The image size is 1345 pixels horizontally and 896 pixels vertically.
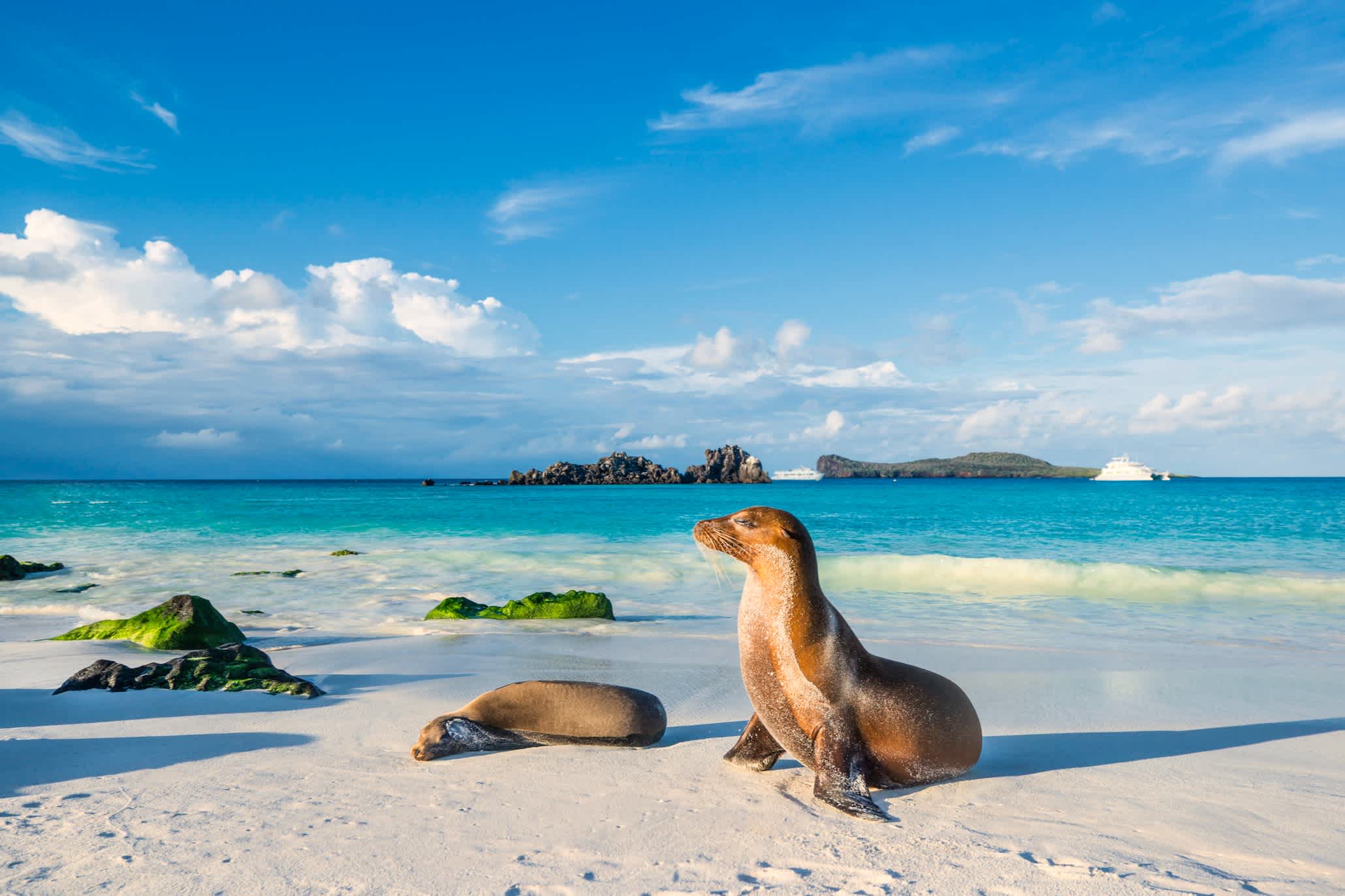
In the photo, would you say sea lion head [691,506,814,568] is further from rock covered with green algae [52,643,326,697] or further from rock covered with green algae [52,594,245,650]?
rock covered with green algae [52,594,245,650]

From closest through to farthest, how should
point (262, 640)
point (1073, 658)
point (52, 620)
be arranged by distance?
point (1073, 658) < point (262, 640) < point (52, 620)

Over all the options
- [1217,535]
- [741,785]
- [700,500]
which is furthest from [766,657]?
[700,500]

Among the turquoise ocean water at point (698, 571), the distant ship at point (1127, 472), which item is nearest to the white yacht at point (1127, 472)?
the distant ship at point (1127, 472)

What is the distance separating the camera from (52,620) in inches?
443

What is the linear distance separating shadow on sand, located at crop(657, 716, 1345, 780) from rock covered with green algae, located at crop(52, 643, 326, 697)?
9.98ft

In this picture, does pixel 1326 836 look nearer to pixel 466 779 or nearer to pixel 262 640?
pixel 466 779

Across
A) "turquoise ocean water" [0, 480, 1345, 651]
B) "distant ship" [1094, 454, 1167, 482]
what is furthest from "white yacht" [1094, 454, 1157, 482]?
"turquoise ocean water" [0, 480, 1345, 651]

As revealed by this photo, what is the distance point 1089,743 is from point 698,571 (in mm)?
13616

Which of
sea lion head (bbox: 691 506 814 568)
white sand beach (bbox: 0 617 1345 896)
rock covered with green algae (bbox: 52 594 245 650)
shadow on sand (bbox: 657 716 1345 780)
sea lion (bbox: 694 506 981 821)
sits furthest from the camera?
rock covered with green algae (bbox: 52 594 245 650)

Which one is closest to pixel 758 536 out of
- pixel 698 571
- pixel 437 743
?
pixel 437 743

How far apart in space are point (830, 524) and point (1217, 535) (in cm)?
1503

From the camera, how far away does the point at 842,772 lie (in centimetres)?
403

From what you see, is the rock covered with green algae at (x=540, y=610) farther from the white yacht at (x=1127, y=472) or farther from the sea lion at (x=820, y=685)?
the white yacht at (x=1127, y=472)

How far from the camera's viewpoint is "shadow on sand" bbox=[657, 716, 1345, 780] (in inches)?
190
